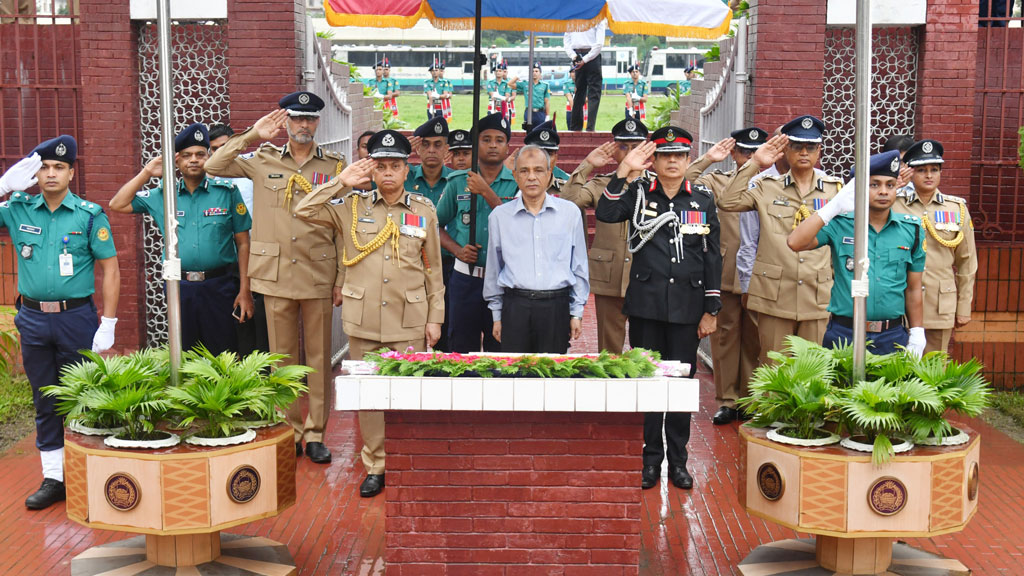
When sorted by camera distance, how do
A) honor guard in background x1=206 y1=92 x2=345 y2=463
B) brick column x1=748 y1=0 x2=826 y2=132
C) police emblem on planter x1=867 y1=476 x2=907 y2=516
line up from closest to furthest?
police emblem on planter x1=867 y1=476 x2=907 y2=516, honor guard in background x1=206 y1=92 x2=345 y2=463, brick column x1=748 y1=0 x2=826 y2=132

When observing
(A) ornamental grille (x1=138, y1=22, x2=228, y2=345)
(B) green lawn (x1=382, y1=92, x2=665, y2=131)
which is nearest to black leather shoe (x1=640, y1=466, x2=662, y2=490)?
(A) ornamental grille (x1=138, y1=22, x2=228, y2=345)

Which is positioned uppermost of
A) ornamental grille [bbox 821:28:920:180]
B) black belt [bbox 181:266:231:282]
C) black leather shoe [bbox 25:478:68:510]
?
ornamental grille [bbox 821:28:920:180]

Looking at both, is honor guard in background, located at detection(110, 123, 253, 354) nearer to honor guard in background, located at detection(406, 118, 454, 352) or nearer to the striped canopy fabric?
honor guard in background, located at detection(406, 118, 454, 352)

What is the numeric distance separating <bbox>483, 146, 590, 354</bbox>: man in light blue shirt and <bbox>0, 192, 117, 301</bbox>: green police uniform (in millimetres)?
2211

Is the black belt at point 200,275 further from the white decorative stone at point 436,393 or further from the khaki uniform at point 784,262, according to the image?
the khaki uniform at point 784,262

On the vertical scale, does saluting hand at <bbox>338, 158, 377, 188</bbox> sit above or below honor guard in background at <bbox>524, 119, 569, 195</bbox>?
below

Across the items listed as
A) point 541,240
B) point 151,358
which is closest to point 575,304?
point 541,240

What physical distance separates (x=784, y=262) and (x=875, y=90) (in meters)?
2.37

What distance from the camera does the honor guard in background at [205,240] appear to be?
22.2 ft

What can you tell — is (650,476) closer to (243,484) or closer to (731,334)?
(731,334)

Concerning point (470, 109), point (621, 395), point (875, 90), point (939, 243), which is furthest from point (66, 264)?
point (470, 109)

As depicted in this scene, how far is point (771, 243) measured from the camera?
7133 millimetres

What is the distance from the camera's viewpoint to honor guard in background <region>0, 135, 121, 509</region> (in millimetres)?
6094

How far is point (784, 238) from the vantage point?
711cm
